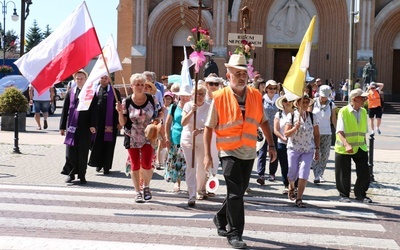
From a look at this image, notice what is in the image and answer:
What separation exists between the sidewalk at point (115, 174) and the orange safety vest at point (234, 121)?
356 centimetres

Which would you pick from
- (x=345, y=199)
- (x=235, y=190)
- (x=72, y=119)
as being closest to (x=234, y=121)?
(x=235, y=190)

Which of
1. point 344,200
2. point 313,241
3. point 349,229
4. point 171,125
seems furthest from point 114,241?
point 344,200

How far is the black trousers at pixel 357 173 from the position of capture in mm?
10305

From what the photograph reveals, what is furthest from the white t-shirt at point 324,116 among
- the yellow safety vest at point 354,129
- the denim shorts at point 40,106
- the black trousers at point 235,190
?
the denim shorts at point 40,106

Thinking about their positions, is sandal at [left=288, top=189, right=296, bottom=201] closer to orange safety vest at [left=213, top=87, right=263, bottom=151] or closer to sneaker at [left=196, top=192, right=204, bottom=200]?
sneaker at [left=196, top=192, right=204, bottom=200]

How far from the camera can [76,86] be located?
11.4m

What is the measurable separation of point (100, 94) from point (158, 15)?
2654 cm

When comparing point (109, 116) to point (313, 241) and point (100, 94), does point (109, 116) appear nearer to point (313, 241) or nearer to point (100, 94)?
point (100, 94)

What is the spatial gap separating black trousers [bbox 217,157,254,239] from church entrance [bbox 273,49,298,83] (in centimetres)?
3184

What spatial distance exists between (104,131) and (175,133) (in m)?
2.55

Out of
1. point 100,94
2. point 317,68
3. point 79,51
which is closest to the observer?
point 79,51

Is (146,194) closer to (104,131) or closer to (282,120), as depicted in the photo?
(282,120)

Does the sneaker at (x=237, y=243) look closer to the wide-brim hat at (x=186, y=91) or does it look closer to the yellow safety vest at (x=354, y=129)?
the wide-brim hat at (x=186, y=91)

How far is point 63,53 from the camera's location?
9352mm
